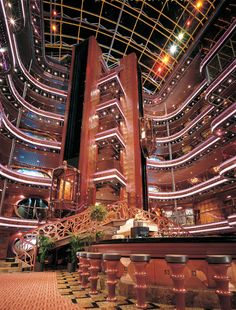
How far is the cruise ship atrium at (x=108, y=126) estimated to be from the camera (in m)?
11.7

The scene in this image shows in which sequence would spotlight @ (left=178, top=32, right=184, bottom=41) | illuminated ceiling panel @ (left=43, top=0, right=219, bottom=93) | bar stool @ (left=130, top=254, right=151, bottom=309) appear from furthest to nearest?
spotlight @ (left=178, top=32, right=184, bottom=41) → illuminated ceiling panel @ (left=43, top=0, right=219, bottom=93) → bar stool @ (left=130, top=254, right=151, bottom=309)

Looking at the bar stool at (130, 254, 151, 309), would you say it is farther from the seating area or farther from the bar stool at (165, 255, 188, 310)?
the bar stool at (165, 255, 188, 310)

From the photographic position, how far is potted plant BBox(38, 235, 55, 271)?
8266 mm

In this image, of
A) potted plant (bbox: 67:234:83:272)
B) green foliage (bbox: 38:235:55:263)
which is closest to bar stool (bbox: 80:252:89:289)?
potted plant (bbox: 67:234:83:272)

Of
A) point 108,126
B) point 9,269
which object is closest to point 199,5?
point 108,126

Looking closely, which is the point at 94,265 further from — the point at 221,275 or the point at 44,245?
the point at 44,245

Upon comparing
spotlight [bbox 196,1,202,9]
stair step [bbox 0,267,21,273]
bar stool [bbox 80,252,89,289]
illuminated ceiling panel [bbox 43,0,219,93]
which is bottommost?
stair step [bbox 0,267,21,273]

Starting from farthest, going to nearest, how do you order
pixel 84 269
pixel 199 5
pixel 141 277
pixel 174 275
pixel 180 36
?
pixel 180 36
pixel 199 5
pixel 84 269
pixel 141 277
pixel 174 275

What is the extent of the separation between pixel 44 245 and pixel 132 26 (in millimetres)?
25378

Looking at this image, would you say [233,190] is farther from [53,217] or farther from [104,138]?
[53,217]

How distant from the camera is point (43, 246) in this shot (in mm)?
8445

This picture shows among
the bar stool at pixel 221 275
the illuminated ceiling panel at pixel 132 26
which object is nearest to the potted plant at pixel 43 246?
the bar stool at pixel 221 275

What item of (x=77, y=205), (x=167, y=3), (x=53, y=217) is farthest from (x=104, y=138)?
(x=167, y=3)

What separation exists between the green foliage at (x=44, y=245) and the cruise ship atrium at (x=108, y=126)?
40 mm
